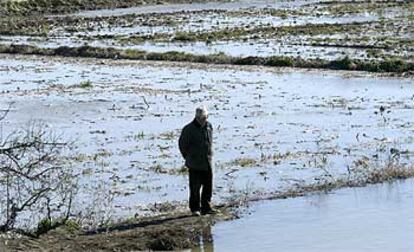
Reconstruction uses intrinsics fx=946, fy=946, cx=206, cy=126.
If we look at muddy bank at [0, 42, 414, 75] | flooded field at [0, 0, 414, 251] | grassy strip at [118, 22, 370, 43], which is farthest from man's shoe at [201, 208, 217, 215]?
grassy strip at [118, 22, 370, 43]

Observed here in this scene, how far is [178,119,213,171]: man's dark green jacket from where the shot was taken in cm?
1282

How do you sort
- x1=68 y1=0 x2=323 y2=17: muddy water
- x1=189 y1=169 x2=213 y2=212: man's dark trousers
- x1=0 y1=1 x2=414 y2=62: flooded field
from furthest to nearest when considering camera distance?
x1=68 y1=0 x2=323 y2=17: muddy water → x1=0 y1=1 x2=414 y2=62: flooded field → x1=189 y1=169 x2=213 y2=212: man's dark trousers

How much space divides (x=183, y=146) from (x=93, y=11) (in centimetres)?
5805

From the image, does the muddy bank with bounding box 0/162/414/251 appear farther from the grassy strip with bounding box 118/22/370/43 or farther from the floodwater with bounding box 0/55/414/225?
the grassy strip with bounding box 118/22/370/43

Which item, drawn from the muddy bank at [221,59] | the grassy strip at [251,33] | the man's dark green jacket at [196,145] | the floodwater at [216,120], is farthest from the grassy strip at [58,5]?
the man's dark green jacket at [196,145]

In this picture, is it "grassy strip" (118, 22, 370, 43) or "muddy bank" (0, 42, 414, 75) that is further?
"grassy strip" (118, 22, 370, 43)

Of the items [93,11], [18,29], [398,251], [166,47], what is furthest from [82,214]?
[93,11]

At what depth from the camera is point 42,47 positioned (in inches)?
1633

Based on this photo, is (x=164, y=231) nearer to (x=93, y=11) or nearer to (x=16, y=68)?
(x=16, y=68)

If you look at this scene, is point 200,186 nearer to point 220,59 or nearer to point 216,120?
point 216,120

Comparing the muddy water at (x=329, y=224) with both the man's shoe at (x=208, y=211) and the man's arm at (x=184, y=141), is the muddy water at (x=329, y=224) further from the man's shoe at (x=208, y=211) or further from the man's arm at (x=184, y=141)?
the man's arm at (x=184, y=141)

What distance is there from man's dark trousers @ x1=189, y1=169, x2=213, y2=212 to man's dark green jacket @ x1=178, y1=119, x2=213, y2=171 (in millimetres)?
127

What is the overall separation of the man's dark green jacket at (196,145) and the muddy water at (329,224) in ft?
2.91

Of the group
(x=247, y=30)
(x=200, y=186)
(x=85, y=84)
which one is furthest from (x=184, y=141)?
(x=247, y=30)
